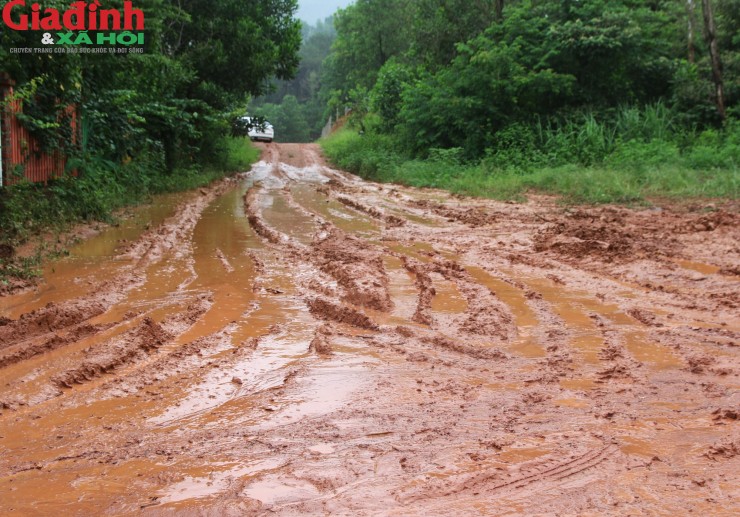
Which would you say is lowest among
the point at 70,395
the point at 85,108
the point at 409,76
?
the point at 70,395

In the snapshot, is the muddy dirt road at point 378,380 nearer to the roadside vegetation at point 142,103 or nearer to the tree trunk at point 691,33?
the roadside vegetation at point 142,103

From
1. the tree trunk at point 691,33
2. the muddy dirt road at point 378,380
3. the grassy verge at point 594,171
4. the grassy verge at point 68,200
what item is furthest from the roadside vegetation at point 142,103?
the tree trunk at point 691,33

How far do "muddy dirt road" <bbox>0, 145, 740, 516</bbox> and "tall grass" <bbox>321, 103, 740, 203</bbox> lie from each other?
12.9 feet

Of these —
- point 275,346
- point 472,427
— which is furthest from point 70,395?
point 472,427

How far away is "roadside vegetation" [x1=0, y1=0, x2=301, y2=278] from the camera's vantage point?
314 inches

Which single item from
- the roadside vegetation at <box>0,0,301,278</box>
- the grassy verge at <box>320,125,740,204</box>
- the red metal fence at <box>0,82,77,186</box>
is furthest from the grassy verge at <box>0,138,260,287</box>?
the grassy verge at <box>320,125,740,204</box>

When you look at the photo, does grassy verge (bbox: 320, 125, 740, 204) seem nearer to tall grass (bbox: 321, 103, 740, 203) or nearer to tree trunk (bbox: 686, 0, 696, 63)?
tall grass (bbox: 321, 103, 740, 203)

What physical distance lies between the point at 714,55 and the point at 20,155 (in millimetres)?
16441

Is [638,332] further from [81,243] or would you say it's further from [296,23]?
[296,23]

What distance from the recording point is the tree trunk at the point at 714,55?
52.6 feet

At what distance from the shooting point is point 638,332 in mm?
4852

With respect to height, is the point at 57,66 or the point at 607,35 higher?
the point at 607,35

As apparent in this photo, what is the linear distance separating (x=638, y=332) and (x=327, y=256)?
403 cm

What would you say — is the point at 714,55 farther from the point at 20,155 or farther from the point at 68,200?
the point at 20,155
